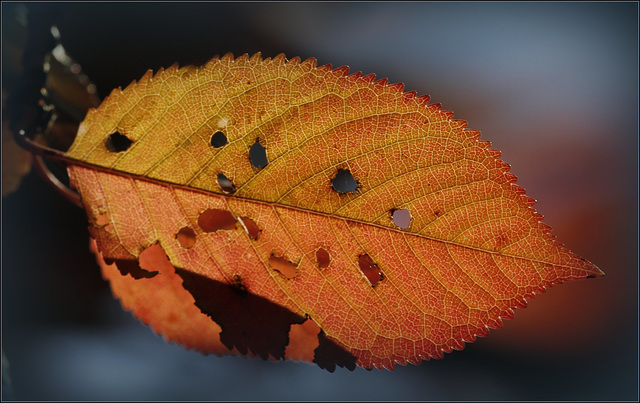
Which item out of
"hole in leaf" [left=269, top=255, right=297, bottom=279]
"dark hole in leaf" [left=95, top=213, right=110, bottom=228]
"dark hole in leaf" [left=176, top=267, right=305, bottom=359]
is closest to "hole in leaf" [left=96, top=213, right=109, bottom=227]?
"dark hole in leaf" [left=95, top=213, right=110, bottom=228]

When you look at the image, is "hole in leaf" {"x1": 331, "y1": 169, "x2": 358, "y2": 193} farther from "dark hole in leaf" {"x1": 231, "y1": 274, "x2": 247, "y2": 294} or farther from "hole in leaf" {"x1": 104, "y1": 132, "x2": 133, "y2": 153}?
"hole in leaf" {"x1": 104, "y1": 132, "x2": 133, "y2": 153}

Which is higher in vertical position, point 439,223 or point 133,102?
point 133,102

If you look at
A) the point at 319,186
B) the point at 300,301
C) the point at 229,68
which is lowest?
the point at 300,301

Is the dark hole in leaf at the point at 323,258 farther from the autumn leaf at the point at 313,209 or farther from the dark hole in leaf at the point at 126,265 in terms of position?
the dark hole in leaf at the point at 126,265

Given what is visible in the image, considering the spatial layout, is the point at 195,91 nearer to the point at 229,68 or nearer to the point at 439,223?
the point at 229,68

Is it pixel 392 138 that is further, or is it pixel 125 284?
pixel 125 284

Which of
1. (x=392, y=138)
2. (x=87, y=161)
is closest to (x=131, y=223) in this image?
(x=87, y=161)

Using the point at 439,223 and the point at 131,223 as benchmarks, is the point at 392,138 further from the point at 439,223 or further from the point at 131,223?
the point at 131,223
